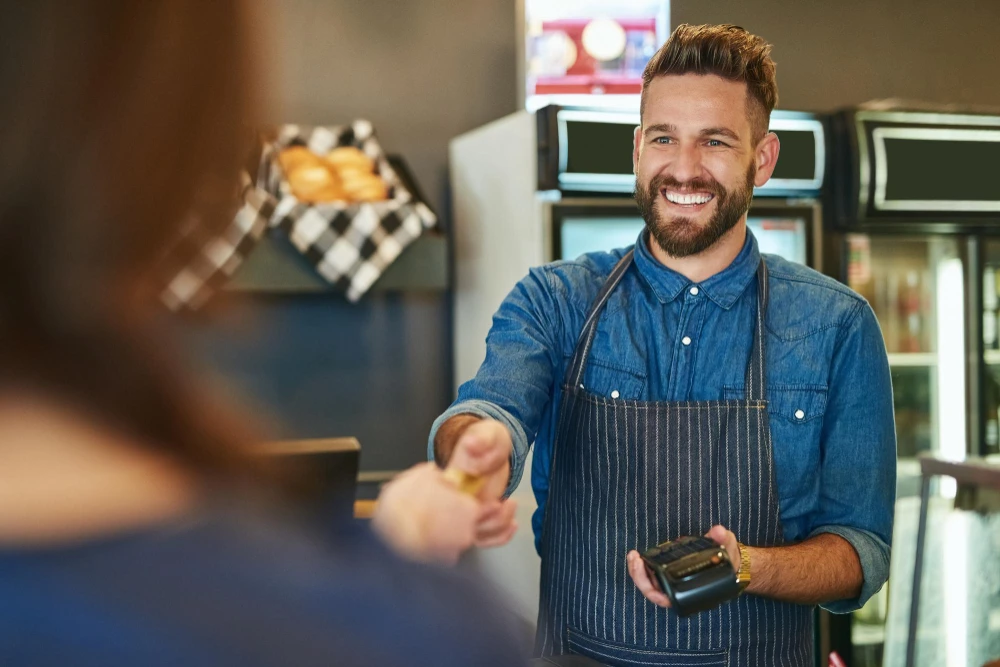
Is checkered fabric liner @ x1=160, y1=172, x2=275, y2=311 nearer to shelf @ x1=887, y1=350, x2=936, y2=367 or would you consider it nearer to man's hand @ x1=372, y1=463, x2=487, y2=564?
man's hand @ x1=372, y1=463, x2=487, y2=564

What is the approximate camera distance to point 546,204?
3.05m

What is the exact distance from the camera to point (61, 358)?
1.09 feet

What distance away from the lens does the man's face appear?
1.79m

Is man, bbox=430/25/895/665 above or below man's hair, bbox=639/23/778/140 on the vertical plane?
below

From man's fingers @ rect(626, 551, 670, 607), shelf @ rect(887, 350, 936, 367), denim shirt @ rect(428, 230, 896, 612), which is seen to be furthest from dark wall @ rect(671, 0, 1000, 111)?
man's fingers @ rect(626, 551, 670, 607)

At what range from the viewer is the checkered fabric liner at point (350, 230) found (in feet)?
10.1

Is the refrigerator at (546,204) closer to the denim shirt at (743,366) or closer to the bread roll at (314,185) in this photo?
the bread roll at (314,185)

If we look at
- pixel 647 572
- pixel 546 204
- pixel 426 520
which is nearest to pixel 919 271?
pixel 546 204

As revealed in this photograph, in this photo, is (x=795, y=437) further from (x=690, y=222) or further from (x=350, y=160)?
(x=350, y=160)

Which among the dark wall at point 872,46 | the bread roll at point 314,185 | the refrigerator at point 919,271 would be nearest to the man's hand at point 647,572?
the refrigerator at point 919,271

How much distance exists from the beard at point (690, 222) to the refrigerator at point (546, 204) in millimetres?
1182

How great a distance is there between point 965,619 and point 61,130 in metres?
2.55

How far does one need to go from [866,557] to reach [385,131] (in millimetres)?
2528

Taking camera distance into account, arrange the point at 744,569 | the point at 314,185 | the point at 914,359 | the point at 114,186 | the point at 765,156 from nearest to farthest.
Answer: the point at 114,186
the point at 744,569
the point at 765,156
the point at 314,185
the point at 914,359
